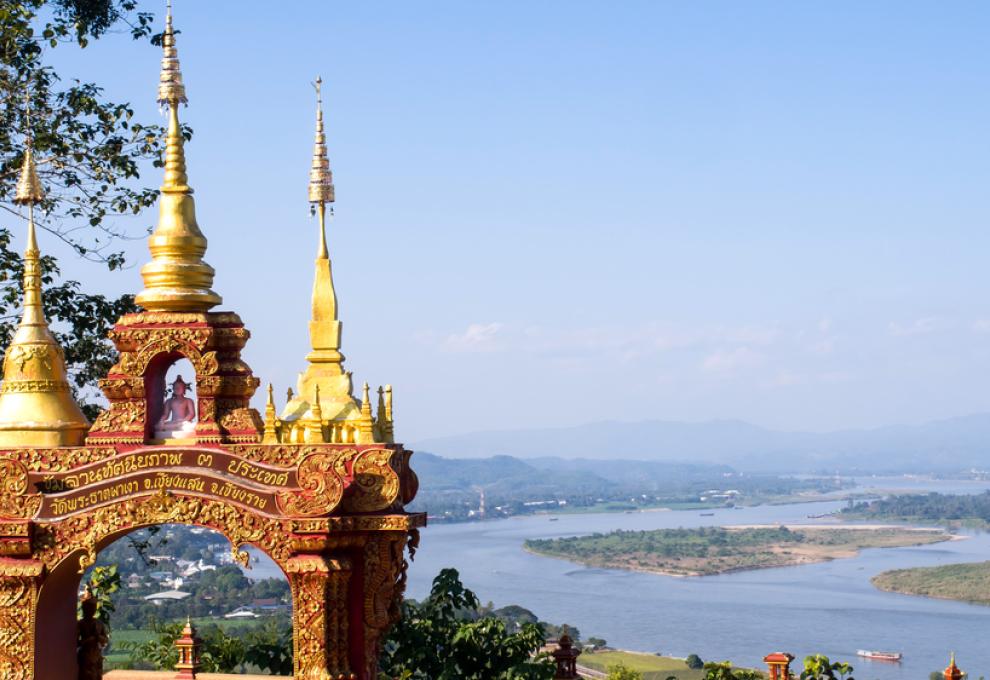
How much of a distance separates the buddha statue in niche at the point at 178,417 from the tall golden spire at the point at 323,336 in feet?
2.59

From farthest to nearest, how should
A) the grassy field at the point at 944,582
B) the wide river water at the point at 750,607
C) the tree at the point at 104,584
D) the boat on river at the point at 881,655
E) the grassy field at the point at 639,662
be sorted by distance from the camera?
1. the grassy field at the point at 944,582
2. the wide river water at the point at 750,607
3. the boat on river at the point at 881,655
4. the grassy field at the point at 639,662
5. the tree at the point at 104,584

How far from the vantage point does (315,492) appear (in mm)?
10898

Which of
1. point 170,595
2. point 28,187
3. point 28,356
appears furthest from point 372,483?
point 170,595

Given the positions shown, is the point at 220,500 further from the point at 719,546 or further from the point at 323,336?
the point at 719,546

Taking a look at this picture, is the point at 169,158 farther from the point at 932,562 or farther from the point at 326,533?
the point at 932,562

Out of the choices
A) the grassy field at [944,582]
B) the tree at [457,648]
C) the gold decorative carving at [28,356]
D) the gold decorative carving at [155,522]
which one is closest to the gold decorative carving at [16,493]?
the gold decorative carving at [155,522]

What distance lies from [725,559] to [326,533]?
9554cm

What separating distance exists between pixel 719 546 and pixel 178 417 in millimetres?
107493

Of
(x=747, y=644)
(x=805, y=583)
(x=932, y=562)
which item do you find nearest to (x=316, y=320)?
(x=747, y=644)

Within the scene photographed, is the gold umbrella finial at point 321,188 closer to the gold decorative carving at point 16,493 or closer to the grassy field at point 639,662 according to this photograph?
the gold decorative carving at point 16,493

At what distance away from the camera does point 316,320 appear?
481 inches

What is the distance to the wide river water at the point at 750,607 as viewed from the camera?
56.8 m

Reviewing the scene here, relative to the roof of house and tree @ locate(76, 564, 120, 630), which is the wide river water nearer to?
the roof of house

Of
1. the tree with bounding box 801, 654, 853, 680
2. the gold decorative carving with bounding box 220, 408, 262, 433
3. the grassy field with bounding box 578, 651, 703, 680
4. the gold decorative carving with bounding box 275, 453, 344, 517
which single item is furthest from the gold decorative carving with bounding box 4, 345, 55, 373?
the grassy field with bounding box 578, 651, 703, 680
